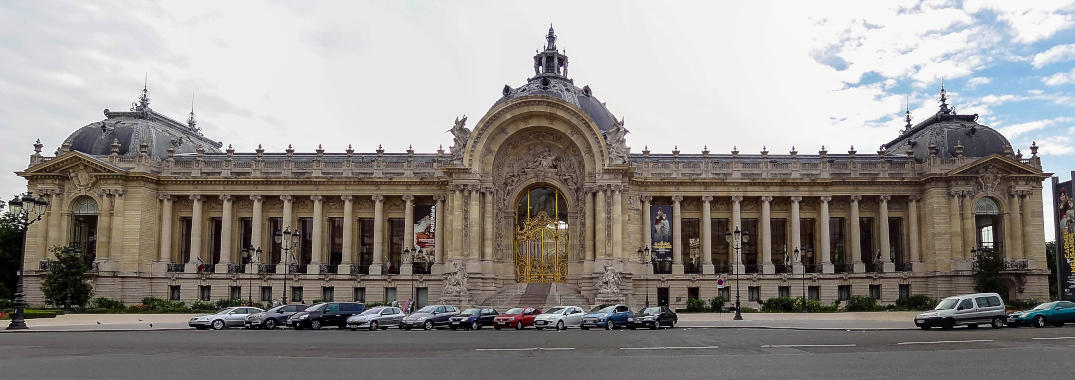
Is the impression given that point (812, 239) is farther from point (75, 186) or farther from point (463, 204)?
point (75, 186)

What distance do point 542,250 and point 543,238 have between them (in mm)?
800

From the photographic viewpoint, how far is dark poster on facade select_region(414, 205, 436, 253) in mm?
56156

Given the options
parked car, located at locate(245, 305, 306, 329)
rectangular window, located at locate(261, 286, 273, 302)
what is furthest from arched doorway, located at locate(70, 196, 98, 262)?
parked car, located at locate(245, 305, 306, 329)

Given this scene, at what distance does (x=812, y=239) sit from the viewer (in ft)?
202

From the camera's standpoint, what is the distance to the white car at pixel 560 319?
35469mm

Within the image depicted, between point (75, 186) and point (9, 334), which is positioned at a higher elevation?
point (75, 186)

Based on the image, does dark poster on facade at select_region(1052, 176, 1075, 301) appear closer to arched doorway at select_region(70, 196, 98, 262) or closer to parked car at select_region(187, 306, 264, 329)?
parked car at select_region(187, 306, 264, 329)

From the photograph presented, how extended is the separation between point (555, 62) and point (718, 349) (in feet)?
147

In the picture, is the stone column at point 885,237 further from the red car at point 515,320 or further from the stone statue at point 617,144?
the red car at point 515,320

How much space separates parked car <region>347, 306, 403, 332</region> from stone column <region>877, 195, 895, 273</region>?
35.6 meters

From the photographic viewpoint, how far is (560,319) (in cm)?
3559

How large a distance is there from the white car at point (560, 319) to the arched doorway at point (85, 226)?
3616 centimetres

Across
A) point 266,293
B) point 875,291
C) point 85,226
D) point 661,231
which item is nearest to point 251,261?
point 266,293

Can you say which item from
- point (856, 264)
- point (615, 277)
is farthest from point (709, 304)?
point (856, 264)
